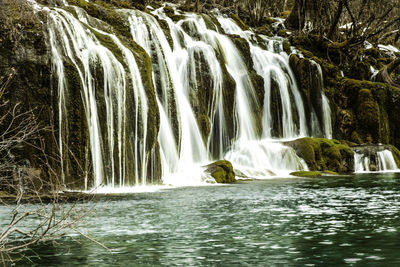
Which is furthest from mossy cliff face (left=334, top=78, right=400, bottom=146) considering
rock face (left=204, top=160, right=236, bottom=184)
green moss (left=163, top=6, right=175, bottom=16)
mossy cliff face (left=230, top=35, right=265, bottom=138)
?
rock face (left=204, top=160, right=236, bottom=184)

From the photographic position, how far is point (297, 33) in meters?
49.9

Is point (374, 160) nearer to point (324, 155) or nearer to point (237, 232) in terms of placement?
point (324, 155)

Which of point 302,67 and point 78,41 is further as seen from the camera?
point 302,67

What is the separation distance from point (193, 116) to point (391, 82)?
22.1 metres

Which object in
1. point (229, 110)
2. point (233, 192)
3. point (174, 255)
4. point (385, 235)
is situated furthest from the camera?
point (229, 110)

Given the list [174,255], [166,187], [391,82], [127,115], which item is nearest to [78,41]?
[127,115]

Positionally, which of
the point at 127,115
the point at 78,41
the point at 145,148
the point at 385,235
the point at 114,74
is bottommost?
the point at 385,235

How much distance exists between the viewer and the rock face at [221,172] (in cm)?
2358

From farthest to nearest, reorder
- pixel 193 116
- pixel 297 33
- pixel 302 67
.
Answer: pixel 297 33
pixel 302 67
pixel 193 116

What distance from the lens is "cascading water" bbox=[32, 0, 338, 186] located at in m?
19.9

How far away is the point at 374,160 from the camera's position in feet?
106

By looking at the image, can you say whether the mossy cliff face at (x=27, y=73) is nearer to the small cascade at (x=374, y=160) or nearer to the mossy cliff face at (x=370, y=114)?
the small cascade at (x=374, y=160)

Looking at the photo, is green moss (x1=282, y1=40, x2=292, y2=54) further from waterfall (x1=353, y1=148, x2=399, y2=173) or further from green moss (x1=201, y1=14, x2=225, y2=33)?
waterfall (x1=353, y1=148, x2=399, y2=173)

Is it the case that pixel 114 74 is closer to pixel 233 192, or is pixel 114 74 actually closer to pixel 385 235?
pixel 233 192
